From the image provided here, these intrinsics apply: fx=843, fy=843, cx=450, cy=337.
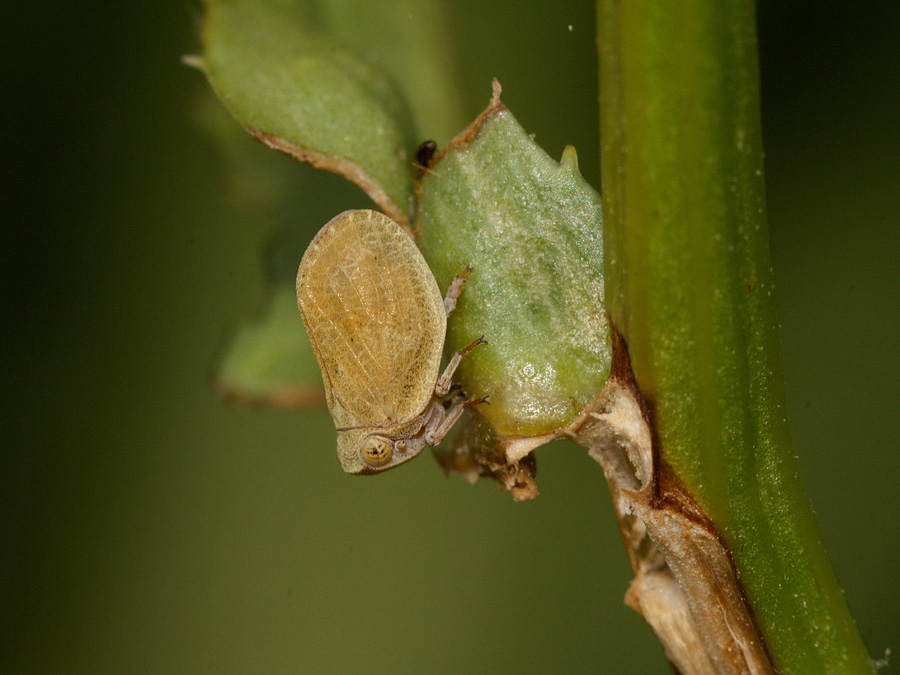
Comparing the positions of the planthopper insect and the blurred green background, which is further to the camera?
the blurred green background

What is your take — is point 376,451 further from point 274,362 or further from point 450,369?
point 450,369

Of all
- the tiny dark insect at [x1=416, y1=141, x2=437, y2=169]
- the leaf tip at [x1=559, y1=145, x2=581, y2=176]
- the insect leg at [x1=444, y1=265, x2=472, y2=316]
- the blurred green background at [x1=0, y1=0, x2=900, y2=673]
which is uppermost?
the leaf tip at [x1=559, y1=145, x2=581, y2=176]

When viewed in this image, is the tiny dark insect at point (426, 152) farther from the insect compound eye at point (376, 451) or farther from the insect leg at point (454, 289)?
the insect compound eye at point (376, 451)

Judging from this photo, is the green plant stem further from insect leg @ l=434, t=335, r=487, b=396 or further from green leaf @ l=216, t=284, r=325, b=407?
green leaf @ l=216, t=284, r=325, b=407

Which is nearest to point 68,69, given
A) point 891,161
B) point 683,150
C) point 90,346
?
point 90,346

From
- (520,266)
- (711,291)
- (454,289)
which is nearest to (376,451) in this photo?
(454,289)

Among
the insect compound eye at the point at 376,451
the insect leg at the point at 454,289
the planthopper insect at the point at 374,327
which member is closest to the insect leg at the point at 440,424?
the planthopper insect at the point at 374,327

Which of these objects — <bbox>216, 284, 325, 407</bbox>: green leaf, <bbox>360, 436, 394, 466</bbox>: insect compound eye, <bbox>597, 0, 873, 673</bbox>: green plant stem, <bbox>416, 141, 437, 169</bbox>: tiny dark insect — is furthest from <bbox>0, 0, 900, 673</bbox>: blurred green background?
<bbox>597, 0, 873, 673</bbox>: green plant stem
